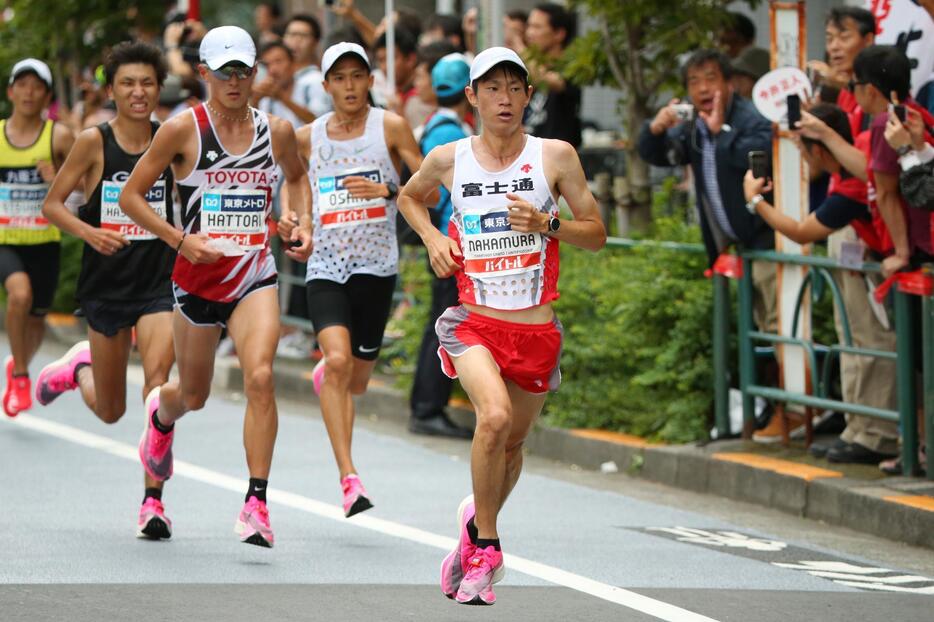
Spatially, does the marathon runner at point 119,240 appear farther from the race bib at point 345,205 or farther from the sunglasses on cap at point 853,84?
the sunglasses on cap at point 853,84

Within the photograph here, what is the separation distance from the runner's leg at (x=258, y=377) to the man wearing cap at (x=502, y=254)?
112 cm

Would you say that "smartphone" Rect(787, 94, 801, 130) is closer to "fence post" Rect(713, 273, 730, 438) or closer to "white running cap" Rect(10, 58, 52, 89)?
"fence post" Rect(713, 273, 730, 438)

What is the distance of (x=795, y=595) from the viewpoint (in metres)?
7.71

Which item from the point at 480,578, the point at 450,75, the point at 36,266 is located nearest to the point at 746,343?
the point at 450,75

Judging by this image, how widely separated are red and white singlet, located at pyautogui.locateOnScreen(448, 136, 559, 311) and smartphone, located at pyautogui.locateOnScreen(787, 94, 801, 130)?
3121 mm

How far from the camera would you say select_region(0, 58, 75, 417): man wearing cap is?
484 inches

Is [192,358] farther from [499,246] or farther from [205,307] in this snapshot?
[499,246]

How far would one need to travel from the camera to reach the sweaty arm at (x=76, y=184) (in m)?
9.55

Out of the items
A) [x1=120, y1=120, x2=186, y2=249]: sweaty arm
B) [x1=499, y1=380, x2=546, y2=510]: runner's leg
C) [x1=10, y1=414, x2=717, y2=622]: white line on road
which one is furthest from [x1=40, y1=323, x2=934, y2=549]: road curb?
[x1=120, y1=120, x2=186, y2=249]: sweaty arm

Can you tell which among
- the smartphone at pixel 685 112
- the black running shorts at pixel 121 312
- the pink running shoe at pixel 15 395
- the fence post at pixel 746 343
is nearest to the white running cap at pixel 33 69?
the pink running shoe at pixel 15 395

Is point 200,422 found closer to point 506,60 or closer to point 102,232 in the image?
point 102,232

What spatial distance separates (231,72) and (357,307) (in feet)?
5.43

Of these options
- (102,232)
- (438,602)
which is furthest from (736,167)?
(438,602)

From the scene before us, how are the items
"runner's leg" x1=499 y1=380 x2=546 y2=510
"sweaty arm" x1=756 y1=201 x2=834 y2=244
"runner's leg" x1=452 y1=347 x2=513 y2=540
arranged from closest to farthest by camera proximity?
"runner's leg" x1=452 y1=347 x2=513 y2=540 → "runner's leg" x1=499 y1=380 x2=546 y2=510 → "sweaty arm" x1=756 y1=201 x2=834 y2=244
